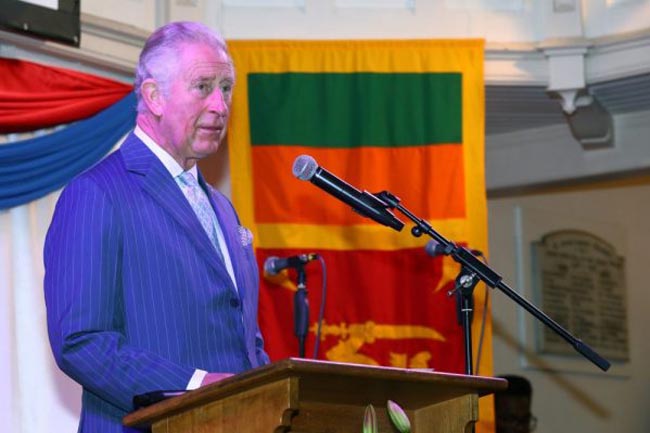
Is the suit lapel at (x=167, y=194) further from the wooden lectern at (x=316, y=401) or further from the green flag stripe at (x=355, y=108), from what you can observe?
the green flag stripe at (x=355, y=108)

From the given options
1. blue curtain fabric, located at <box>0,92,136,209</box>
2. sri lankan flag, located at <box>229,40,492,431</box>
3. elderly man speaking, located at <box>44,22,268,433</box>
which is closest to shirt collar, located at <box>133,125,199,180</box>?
elderly man speaking, located at <box>44,22,268,433</box>

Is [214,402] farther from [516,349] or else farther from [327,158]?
[516,349]

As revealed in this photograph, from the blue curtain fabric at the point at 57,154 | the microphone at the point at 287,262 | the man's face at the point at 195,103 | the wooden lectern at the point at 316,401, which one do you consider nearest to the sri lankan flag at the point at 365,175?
the blue curtain fabric at the point at 57,154

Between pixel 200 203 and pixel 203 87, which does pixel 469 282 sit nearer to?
pixel 200 203

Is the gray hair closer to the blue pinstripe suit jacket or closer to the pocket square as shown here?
the blue pinstripe suit jacket

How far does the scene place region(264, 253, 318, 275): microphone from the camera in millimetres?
4555

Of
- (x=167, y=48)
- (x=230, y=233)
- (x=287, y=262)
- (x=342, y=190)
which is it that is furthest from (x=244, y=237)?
(x=287, y=262)

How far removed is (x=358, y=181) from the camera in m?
5.82

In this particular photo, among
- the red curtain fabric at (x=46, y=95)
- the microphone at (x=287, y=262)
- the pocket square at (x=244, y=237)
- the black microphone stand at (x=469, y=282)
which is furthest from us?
the red curtain fabric at (x=46, y=95)

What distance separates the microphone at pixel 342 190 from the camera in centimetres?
256

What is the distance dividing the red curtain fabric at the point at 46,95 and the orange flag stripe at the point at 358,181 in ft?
2.82

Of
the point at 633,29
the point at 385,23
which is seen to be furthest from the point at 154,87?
the point at 633,29

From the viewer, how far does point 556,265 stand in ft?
28.3

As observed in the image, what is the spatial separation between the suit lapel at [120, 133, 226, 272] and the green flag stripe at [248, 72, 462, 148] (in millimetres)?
3318
